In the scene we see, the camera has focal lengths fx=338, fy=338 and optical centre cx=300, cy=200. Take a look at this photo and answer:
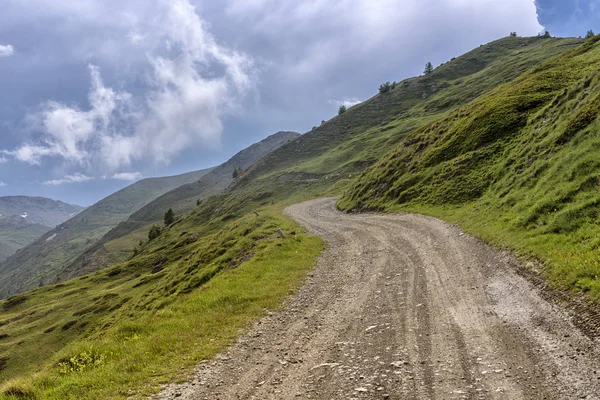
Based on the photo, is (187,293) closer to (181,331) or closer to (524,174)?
(181,331)

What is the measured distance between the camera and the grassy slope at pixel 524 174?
16.3 metres

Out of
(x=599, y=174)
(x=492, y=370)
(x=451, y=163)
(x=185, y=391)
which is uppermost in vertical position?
(x=451, y=163)

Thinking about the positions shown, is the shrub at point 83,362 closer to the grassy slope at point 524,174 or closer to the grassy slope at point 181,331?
the grassy slope at point 181,331

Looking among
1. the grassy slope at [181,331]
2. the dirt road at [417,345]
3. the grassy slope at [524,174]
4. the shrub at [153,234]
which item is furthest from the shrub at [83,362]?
the shrub at [153,234]

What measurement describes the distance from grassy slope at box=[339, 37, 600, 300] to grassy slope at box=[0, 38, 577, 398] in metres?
12.9

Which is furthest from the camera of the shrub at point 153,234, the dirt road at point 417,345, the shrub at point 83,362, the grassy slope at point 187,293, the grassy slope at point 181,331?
the shrub at point 153,234

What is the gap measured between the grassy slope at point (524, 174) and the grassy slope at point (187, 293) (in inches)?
508

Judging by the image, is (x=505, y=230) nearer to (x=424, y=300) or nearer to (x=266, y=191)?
(x=424, y=300)

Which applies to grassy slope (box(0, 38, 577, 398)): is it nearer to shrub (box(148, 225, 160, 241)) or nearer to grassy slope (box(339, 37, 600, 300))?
shrub (box(148, 225, 160, 241))

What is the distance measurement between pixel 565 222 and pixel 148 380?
19814mm

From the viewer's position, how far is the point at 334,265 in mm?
23297

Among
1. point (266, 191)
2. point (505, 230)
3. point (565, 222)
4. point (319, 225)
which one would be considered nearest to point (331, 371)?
point (565, 222)

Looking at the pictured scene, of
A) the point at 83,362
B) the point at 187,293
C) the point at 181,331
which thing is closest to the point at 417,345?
the point at 181,331

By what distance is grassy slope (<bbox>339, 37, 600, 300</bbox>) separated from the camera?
1627cm
